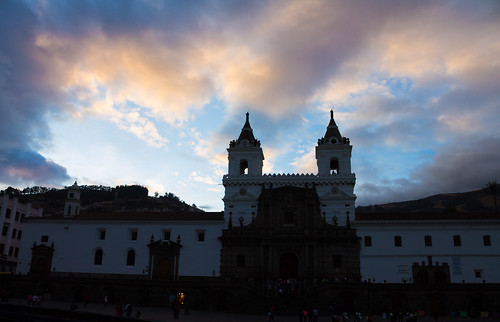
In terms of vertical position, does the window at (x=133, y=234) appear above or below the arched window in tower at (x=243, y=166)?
below

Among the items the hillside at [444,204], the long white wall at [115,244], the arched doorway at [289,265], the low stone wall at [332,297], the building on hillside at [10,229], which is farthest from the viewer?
the hillside at [444,204]

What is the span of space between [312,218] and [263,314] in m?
14.5

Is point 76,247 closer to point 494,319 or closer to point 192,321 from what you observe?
point 192,321

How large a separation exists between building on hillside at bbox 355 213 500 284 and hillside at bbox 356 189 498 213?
78.1 meters

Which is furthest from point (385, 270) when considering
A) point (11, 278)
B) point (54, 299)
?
point (11, 278)

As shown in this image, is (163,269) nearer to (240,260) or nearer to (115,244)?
(115,244)

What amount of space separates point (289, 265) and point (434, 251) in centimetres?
1620

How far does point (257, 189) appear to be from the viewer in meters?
53.9

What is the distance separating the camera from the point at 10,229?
217 ft

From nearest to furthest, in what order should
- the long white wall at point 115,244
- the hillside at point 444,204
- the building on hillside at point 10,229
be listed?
the long white wall at point 115,244, the building on hillside at point 10,229, the hillside at point 444,204

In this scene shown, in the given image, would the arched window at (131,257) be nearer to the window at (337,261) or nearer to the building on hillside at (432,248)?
the window at (337,261)

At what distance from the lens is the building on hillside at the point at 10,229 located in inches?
2522

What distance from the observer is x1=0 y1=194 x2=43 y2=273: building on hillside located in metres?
64.1

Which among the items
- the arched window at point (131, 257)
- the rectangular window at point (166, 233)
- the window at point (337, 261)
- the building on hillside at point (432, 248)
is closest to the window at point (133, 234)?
the arched window at point (131, 257)
